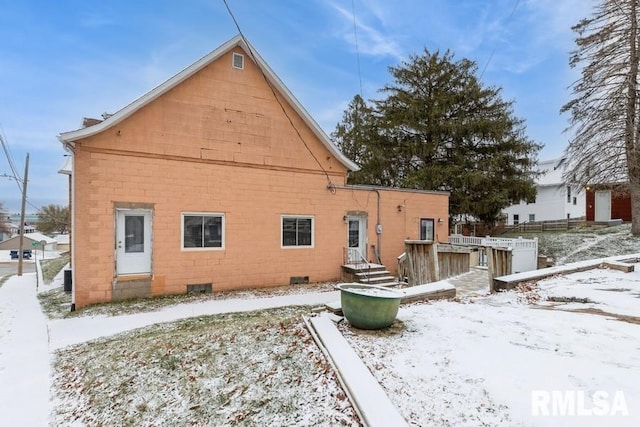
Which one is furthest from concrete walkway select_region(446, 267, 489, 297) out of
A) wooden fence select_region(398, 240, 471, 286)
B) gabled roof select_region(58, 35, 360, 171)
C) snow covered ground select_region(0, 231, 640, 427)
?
gabled roof select_region(58, 35, 360, 171)

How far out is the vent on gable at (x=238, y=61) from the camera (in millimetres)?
9836

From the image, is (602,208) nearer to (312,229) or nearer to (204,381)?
(312,229)

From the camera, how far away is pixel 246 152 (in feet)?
32.8

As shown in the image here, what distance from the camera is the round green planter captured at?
459cm

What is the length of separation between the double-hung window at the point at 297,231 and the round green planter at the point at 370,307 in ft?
19.5

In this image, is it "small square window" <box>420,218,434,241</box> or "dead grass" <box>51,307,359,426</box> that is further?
"small square window" <box>420,218,434,241</box>

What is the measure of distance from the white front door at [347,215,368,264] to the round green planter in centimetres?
683

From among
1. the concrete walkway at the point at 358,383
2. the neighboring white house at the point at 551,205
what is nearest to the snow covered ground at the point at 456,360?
the concrete walkway at the point at 358,383

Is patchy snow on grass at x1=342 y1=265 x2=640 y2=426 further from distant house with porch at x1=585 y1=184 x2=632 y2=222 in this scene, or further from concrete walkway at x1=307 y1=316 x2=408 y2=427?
distant house with porch at x1=585 y1=184 x2=632 y2=222

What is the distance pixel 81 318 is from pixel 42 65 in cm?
1110

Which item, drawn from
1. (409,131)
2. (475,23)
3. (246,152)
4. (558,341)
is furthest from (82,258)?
(409,131)

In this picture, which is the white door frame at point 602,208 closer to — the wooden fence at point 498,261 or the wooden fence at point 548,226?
the wooden fence at point 548,226

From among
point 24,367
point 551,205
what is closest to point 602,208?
Answer: point 551,205

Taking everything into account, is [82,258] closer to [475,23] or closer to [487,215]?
[475,23]
